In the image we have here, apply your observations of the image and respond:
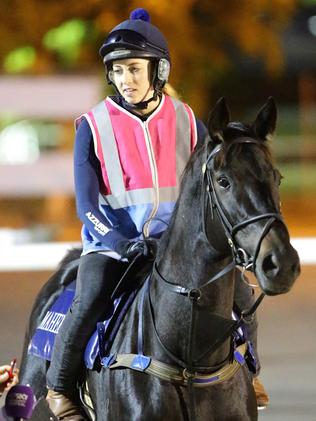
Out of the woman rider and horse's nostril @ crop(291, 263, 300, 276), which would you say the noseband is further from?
the woman rider

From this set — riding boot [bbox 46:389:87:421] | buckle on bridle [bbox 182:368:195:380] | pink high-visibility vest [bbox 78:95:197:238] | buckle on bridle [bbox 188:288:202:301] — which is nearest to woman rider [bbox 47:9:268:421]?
pink high-visibility vest [bbox 78:95:197:238]

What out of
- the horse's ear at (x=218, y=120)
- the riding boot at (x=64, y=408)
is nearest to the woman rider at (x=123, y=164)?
the riding boot at (x=64, y=408)

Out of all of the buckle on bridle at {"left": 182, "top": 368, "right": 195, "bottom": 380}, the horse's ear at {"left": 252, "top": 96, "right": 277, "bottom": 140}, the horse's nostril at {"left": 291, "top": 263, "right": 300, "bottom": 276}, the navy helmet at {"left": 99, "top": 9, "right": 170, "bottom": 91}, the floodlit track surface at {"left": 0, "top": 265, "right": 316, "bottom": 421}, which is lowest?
the floodlit track surface at {"left": 0, "top": 265, "right": 316, "bottom": 421}

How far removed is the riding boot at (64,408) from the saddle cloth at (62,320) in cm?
32

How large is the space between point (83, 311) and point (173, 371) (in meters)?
0.66

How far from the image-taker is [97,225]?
5520 millimetres

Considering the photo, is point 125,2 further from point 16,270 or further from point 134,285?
point 134,285

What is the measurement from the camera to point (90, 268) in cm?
562

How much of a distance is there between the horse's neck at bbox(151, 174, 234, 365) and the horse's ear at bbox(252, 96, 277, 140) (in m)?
0.40

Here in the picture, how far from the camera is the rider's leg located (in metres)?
5.57

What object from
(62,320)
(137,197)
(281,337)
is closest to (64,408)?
(62,320)

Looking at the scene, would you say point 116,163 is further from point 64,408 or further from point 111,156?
point 64,408

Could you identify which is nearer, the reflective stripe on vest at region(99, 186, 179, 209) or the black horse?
the black horse

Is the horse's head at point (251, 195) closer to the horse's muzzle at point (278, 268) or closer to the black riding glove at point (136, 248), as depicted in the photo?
the horse's muzzle at point (278, 268)
